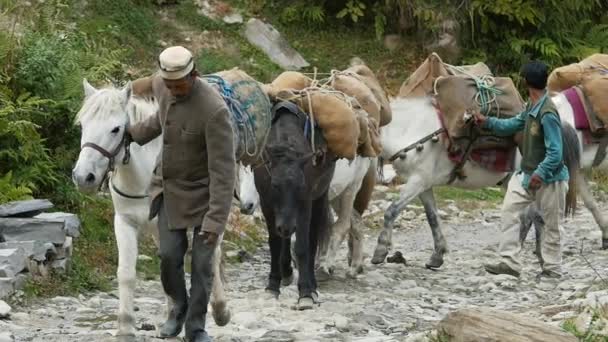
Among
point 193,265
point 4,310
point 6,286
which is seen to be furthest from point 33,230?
point 193,265

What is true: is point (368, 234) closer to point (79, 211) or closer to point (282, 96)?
point (79, 211)

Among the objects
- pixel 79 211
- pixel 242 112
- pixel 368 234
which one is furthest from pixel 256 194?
pixel 368 234

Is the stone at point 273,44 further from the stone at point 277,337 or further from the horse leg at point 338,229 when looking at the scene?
the stone at point 277,337

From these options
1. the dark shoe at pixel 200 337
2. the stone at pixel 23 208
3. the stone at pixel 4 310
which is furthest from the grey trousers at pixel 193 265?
the stone at pixel 23 208

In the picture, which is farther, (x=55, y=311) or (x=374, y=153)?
(x=374, y=153)

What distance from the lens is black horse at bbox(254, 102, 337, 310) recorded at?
9.25m

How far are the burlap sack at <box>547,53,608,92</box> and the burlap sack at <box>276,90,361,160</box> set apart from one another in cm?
320

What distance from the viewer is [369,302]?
993 centimetres

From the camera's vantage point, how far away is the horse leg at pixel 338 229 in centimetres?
1105

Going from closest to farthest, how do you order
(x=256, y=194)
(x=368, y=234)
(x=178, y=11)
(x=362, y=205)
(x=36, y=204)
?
(x=256, y=194) < (x=36, y=204) < (x=362, y=205) < (x=368, y=234) < (x=178, y=11)

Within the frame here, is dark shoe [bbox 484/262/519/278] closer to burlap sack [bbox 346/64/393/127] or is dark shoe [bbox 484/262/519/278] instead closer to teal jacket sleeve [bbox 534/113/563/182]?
teal jacket sleeve [bbox 534/113/563/182]

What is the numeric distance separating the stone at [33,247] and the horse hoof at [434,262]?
13.3 ft

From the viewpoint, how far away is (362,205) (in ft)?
40.2

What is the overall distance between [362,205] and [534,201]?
1.93 m
